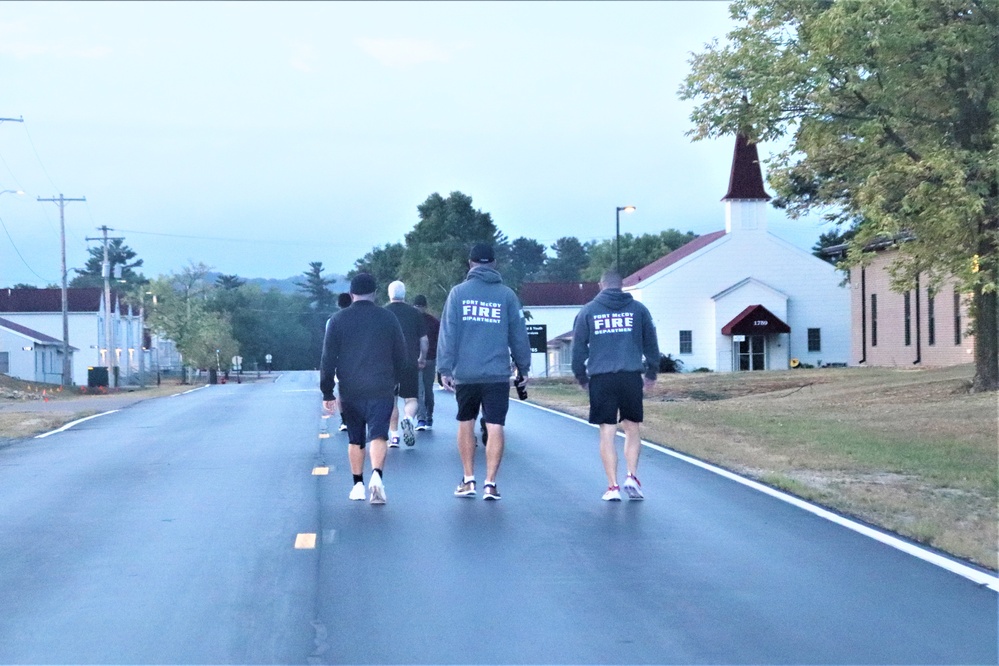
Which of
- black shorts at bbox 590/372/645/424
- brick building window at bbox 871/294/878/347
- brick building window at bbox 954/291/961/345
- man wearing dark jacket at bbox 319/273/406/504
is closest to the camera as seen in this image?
man wearing dark jacket at bbox 319/273/406/504

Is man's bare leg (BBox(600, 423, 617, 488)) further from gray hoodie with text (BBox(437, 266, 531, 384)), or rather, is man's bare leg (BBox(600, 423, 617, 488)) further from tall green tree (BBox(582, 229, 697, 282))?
tall green tree (BBox(582, 229, 697, 282))

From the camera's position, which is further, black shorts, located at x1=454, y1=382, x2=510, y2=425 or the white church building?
the white church building

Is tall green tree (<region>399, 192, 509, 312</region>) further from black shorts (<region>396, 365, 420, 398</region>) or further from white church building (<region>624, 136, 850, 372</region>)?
black shorts (<region>396, 365, 420, 398</region>)

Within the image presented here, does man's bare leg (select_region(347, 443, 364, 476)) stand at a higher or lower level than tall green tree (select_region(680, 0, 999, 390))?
lower

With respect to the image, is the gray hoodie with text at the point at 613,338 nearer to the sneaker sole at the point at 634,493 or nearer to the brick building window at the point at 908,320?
the sneaker sole at the point at 634,493

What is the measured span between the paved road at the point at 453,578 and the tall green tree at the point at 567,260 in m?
140

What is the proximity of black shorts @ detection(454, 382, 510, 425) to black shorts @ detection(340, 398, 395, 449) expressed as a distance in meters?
0.63

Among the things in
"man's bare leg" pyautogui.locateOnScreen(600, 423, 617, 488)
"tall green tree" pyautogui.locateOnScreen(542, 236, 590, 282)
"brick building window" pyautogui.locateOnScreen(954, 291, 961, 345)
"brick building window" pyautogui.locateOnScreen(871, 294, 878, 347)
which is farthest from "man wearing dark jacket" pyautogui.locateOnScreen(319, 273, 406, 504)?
"tall green tree" pyautogui.locateOnScreen(542, 236, 590, 282)

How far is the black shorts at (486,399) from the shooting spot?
34.5ft

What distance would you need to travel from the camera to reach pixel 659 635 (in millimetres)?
6223

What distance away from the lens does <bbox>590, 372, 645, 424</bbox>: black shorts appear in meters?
10.5

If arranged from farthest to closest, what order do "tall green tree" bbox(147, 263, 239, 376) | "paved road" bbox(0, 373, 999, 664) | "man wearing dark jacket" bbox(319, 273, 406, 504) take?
"tall green tree" bbox(147, 263, 239, 376) → "man wearing dark jacket" bbox(319, 273, 406, 504) → "paved road" bbox(0, 373, 999, 664)

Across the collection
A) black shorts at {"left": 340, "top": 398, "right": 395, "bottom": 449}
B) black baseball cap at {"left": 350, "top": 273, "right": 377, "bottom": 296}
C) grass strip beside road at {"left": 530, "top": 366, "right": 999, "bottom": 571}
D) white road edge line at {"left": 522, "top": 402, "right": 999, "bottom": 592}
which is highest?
black baseball cap at {"left": 350, "top": 273, "right": 377, "bottom": 296}

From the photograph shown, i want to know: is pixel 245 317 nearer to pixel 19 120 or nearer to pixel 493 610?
pixel 19 120
